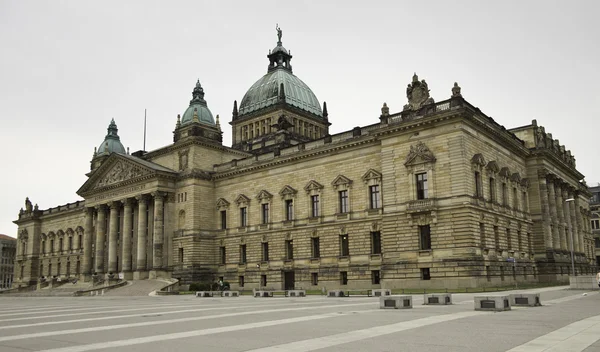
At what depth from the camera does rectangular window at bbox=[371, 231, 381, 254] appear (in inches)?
2192

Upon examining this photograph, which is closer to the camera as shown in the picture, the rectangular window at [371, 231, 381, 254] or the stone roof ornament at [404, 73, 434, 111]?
the stone roof ornament at [404, 73, 434, 111]

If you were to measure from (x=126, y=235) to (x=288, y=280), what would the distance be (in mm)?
25372

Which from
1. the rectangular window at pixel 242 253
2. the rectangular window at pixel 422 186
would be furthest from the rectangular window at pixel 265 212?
the rectangular window at pixel 422 186

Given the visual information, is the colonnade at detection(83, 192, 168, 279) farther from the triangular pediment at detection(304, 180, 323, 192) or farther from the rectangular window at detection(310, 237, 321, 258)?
the rectangular window at detection(310, 237, 321, 258)

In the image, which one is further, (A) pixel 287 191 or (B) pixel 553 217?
(B) pixel 553 217

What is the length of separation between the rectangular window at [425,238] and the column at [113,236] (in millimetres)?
46045

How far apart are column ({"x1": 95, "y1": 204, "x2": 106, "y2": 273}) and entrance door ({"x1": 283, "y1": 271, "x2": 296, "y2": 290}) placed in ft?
102

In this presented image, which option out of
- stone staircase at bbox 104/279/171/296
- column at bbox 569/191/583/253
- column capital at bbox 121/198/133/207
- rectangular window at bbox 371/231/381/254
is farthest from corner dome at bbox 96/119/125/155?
column at bbox 569/191/583/253

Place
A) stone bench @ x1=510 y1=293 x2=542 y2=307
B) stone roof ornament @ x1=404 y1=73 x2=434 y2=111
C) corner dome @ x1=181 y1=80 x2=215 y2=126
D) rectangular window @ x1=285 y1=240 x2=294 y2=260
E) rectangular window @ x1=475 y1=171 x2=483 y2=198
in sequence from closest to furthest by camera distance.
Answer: stone bench @ x1=510 y1=293 x2=542 y2=307 → rectangular window @ x1=475 y1=171 x2=483 y2=198 → stone roof ornament @ x1=404 y1=73 x2=434 y2=111 → rectangular window @ x1=285 y1=240 x2=294 y2=260 → corner dome @ x1=181 y1=80 x2=215 y2=126

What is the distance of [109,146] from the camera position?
97.6 metres

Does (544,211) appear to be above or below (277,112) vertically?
below

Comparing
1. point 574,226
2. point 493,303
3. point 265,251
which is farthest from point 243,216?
point 493,303

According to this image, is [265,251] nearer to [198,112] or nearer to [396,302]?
[198,112]

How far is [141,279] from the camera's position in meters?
70.5
